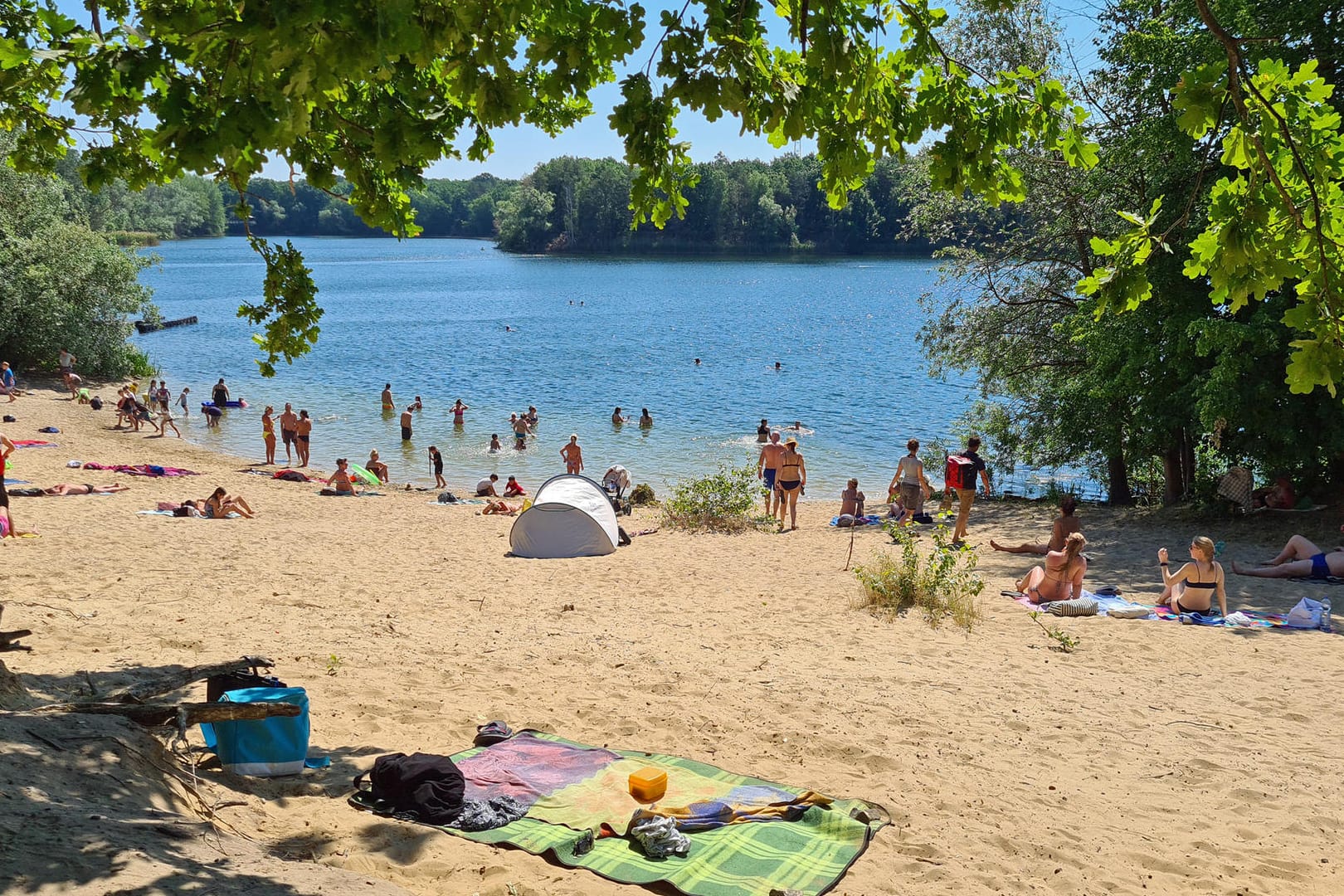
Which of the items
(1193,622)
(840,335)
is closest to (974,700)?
(1193,622)

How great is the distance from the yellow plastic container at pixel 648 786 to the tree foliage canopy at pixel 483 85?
3237 mm

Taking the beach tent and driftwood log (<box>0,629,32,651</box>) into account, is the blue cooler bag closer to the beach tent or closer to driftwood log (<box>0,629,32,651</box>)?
driftwood log (<box>0,629,32,651</box>)

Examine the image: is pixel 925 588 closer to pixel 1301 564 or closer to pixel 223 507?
pixel 1301 564

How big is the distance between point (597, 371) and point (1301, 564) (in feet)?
114

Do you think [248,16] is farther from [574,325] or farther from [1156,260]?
[574,325]

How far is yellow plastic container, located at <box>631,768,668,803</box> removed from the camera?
5.59 m

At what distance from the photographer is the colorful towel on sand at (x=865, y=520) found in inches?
669

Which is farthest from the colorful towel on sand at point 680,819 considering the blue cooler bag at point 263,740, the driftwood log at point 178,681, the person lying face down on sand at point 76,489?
the person lying face down on sand at point 76,489

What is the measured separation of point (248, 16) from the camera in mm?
3299

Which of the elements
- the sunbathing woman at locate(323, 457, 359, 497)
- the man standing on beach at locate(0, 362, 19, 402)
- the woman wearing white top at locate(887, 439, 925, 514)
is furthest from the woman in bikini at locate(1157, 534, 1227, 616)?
the man standing on beach at locate(0, 362, 19, 402)

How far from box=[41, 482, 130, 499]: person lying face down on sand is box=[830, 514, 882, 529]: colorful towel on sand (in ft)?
44.5

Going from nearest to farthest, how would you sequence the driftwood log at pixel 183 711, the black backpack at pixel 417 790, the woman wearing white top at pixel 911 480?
the driftwood log at pixel 183 711 < the black backpack at pixel 417 790 < the woman wearing white top at pixel 911 480

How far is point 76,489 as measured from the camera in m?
17.8

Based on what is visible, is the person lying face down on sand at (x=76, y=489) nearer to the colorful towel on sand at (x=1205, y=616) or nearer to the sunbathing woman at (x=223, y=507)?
the sunbathing woman at (x=223, y=507)
